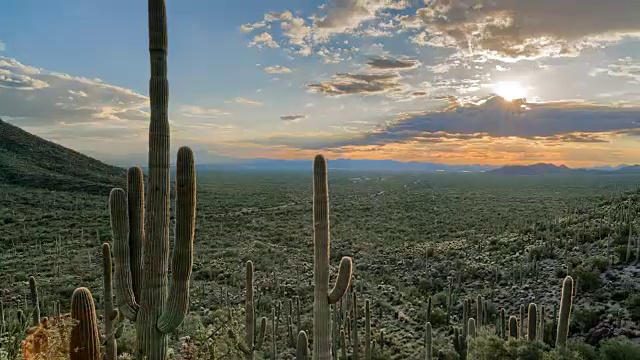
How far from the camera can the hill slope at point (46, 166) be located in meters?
57.0

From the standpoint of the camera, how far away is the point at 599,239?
26094 millimetres

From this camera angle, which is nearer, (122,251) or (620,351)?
(122,251)

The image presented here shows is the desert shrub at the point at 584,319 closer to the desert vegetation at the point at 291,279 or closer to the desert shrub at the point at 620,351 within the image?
the desert vegetation at the point at 291,279

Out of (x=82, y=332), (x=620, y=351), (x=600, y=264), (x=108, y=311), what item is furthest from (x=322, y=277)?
(x=600, y=264)

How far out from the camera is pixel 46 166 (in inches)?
2584

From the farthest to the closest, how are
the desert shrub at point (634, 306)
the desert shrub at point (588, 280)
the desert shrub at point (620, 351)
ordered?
the desert shrub at point (588, 280)
the desert shrub at point (634, 306)
the desert shrub at point (620, 351)

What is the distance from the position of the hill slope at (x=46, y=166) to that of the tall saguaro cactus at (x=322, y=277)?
58884 millimetres

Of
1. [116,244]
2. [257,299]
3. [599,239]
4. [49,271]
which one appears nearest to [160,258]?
[116,244]

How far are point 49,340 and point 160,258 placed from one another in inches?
59.6

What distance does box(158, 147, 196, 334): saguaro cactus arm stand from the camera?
5750 millimetres

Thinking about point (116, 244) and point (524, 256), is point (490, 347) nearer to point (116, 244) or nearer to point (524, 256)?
point (116, 244)

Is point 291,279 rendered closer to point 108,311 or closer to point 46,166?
point 108,311

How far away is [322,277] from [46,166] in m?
71.4

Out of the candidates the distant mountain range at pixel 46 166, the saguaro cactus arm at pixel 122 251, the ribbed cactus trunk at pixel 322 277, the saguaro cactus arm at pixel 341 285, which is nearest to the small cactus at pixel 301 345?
the ribbed cactus trunk at pixel 322 277
